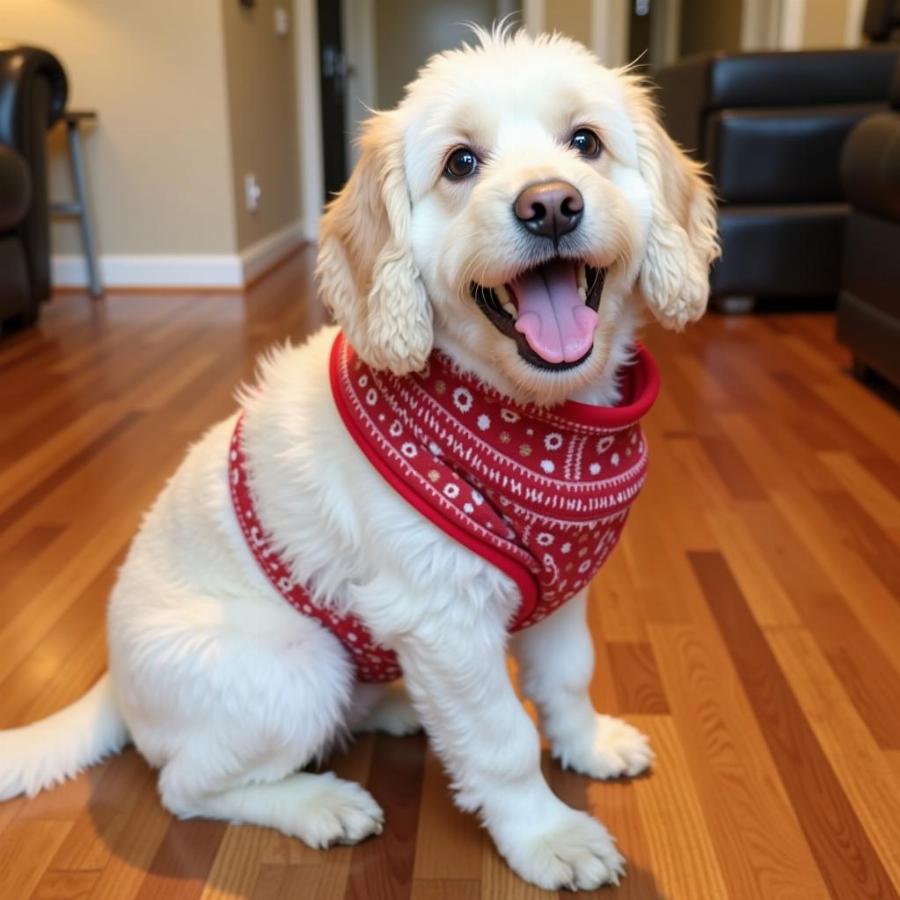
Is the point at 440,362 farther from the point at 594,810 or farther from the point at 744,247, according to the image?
the point at 744,247

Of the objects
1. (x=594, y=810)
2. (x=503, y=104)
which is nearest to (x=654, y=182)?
(x=503, y=104)

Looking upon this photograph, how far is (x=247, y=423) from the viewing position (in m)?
1.26

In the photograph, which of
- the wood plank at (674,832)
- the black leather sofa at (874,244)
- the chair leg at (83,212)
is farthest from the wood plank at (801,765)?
the chair leg at (83,212)

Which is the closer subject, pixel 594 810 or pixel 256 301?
pixel 594 810

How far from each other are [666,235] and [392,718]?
0.80 meters

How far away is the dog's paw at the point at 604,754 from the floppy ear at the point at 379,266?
617mm

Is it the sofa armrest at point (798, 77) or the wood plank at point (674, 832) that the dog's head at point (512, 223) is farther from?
the sofa armrest at point (798, 77)

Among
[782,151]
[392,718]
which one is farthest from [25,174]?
[392,718]

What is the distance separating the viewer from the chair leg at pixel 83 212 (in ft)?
14.7

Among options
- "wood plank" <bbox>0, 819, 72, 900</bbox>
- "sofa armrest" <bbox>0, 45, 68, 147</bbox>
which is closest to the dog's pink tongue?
"wood plank" <bbox>0, 819, 72, 900</bbox>

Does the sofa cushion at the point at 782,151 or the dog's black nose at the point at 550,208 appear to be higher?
the dog's black nose at the point at 550,208

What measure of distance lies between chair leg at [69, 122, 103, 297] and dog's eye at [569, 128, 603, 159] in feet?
13.1

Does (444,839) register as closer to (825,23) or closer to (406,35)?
(825,23)

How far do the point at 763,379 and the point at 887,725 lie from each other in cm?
184
